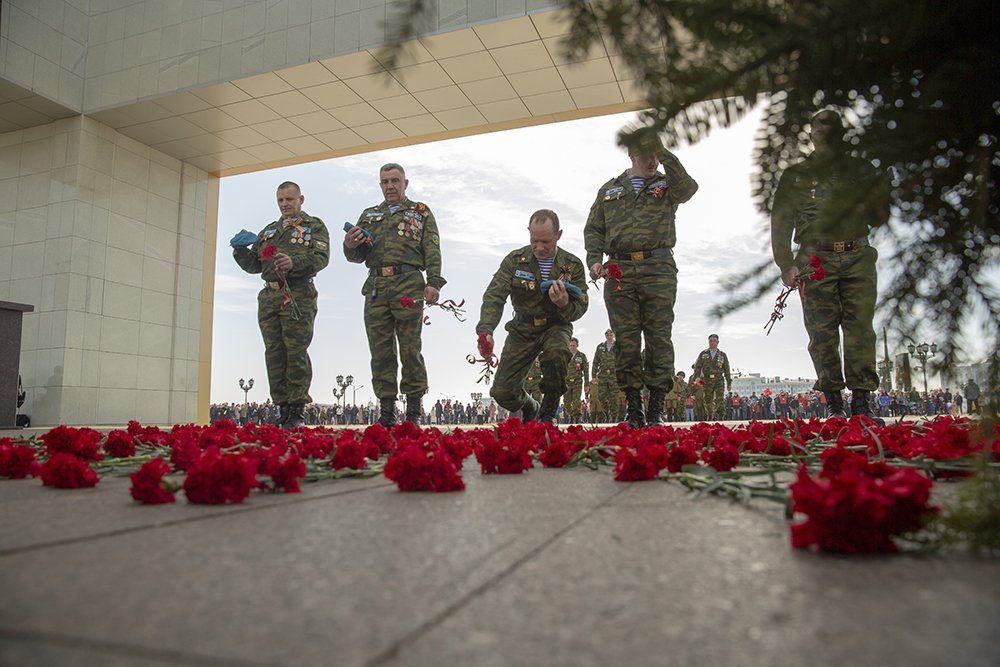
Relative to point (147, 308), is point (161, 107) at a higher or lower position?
higher

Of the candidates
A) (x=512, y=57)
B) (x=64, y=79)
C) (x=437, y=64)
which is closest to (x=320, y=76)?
(x=437, y=64)

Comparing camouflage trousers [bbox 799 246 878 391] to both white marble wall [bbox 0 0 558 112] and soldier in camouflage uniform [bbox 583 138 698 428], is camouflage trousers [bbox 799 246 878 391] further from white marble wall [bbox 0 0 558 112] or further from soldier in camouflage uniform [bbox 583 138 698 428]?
white marble wall [bbox 0 0 558 112]

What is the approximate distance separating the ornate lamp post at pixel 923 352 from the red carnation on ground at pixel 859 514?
→ 174 mm

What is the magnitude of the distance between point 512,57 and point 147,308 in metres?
5.91

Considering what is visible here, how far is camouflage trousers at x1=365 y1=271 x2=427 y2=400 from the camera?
17.6 feet

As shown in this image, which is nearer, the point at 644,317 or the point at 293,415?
the point at 644,317

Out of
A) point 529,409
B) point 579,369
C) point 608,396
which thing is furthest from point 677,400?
point 529,409

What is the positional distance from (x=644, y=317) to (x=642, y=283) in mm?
237

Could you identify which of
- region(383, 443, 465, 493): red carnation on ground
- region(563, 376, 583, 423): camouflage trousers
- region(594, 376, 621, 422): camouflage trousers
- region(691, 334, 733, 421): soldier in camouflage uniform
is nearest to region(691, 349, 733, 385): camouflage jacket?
region(691, 334, 733, 421): soldier in camouflage uniform

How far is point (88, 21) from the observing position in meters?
8.74

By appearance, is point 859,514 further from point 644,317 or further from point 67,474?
point 644,317

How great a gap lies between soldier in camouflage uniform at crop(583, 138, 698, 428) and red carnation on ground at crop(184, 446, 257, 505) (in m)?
3.33

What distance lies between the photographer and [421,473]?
1.47 metres

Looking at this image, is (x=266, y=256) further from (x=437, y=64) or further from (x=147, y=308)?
(x=147, y=308)
